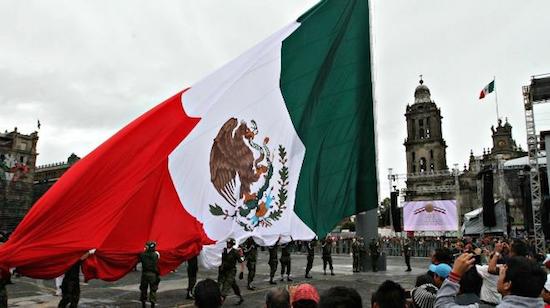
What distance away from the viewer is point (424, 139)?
6406cm

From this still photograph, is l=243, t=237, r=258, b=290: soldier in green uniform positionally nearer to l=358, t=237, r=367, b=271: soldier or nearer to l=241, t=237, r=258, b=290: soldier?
l=241, t=237, r=258, b=290: soldier

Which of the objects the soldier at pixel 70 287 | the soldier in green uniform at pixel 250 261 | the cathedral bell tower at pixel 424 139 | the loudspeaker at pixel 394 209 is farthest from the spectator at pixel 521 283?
the cathedral bell tower at pixel 424 139

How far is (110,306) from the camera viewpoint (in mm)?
9539

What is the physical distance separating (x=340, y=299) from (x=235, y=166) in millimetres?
5134

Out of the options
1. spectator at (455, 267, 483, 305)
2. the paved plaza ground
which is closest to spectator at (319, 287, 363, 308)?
spectator at (455, 267, 483, 305)

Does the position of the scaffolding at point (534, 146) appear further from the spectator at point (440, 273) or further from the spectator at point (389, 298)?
the spectator at point (389, 298)

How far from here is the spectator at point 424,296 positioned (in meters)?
3.53

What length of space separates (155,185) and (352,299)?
4.94 m

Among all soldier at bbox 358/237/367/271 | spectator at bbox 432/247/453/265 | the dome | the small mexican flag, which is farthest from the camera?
the dome

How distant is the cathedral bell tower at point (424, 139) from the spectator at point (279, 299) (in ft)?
205

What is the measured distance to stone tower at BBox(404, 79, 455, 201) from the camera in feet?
193

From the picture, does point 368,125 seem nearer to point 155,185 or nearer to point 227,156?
point 227,156

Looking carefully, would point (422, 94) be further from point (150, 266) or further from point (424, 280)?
point (424, 280)

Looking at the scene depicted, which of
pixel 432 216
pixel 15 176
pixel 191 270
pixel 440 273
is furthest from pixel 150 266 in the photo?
pixel 15 176
